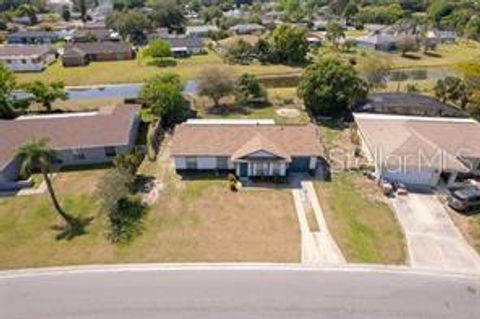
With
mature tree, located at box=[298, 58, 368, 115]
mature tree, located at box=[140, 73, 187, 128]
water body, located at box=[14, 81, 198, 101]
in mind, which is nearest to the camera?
mature tree, located at box=[140, 73, 187, 128]

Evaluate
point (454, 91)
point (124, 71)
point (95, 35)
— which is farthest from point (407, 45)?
point (95, 35)

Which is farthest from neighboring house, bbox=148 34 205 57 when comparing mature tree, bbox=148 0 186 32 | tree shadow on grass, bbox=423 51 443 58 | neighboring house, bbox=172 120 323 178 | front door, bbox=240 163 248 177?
front door, bbox=240 163 248 177

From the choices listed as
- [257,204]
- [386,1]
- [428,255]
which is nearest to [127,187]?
[257,204]

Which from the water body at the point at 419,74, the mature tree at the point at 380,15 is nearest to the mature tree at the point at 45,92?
the water body at the point at 419,74

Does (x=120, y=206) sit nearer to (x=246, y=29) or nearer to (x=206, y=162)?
(x=206, y=162)

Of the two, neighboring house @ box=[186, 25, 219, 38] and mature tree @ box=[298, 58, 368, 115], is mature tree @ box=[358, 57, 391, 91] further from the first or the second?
neighboring house @ box=[186, 25, 219, 38]

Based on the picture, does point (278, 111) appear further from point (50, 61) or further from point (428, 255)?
point (50, 61)

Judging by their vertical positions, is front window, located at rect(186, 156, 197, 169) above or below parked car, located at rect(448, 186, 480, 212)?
above
